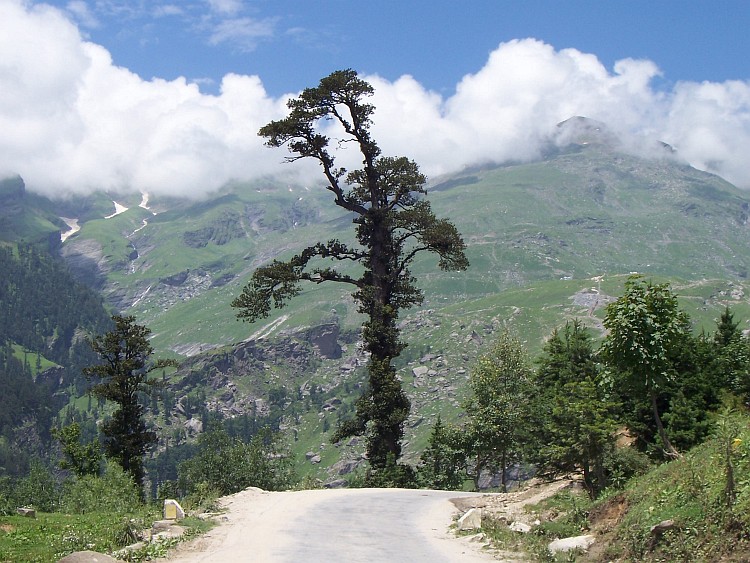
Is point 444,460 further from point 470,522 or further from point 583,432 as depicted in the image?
point 470,522

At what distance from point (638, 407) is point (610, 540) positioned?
11373mm

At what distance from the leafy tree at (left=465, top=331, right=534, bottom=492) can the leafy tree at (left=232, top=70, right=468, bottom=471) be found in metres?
10.6

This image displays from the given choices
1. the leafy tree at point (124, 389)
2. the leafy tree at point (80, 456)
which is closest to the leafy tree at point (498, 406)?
the leafy tree at point (124, 389)

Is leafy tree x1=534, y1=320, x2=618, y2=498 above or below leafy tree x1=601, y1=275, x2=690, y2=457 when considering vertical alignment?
below

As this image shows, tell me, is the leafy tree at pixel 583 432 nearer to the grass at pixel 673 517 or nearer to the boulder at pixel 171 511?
the grass at pixel 673 517

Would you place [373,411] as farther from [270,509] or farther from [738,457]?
[738,457]

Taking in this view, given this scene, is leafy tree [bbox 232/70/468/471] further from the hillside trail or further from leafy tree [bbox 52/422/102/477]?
leafy tree [bbox 52/422/102/477]

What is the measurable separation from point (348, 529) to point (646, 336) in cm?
1168

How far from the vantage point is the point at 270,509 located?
26688mm

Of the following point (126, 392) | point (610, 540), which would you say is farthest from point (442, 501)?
point (126, 392)

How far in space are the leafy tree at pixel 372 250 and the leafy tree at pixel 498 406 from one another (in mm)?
10627

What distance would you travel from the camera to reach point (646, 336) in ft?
82.7

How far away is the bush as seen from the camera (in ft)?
105

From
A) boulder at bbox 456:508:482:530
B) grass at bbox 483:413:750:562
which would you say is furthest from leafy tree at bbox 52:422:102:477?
grass at bbox 483:413:750:562
